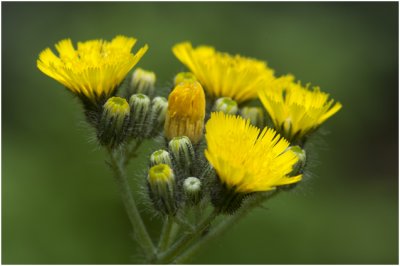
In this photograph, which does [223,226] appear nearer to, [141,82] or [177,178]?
[177,178]

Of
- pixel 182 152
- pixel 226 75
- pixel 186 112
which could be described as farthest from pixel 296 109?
pixel 182 152

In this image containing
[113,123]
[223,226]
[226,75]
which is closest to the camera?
[113,123]

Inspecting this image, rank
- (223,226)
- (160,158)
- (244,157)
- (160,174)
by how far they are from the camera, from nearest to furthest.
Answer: (244,157) → (160,174) → (160,158) → (223,226)

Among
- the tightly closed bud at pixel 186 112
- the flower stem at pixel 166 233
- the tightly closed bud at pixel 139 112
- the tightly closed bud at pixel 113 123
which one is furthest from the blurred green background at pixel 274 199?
the flower stem at pixel 166 233

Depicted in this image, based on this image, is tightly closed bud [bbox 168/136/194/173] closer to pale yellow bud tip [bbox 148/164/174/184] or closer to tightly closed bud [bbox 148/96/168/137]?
pale yellow bud tip [bbox 148/164/174/184]

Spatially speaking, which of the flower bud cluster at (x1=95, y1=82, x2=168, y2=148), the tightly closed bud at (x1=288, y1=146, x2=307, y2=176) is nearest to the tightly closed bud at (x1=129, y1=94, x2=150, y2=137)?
the flower bud cluster at (x1=95, y1=82, x2=168, y2=148)

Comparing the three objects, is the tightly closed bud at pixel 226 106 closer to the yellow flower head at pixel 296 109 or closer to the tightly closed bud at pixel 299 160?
the yellow flower head at pixel 296 109

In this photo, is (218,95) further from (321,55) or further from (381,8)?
(381,8)
